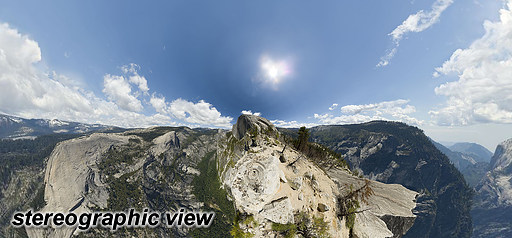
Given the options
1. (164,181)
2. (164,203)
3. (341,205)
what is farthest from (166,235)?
(341,205)

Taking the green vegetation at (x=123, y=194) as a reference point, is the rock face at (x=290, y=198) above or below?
above

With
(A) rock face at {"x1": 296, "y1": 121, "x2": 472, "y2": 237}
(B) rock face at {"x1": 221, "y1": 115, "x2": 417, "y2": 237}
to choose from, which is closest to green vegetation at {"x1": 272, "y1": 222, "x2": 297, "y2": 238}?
(B) rock face at {"x1": 221, "y1": 115, "x2": 417, "y2": 237}

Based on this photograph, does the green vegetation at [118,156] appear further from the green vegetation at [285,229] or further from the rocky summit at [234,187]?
the green vegetation at [285,229]

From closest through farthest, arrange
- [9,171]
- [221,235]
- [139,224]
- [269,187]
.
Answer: [269,187] < [139,224] < [221,235] < [9,171]

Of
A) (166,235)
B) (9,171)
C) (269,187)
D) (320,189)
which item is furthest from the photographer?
(9,171)

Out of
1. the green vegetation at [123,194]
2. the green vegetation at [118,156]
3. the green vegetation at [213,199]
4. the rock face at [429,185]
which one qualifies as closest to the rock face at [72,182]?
the green vegetation at [123,194]

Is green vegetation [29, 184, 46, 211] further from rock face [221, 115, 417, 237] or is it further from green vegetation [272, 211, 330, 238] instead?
green vegetation [272, 211, 330, 238]

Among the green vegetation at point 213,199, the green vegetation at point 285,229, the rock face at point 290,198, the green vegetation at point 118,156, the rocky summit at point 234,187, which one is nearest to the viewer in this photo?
the green vegetation at point 285,229

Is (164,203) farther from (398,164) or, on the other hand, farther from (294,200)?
(398,164)
